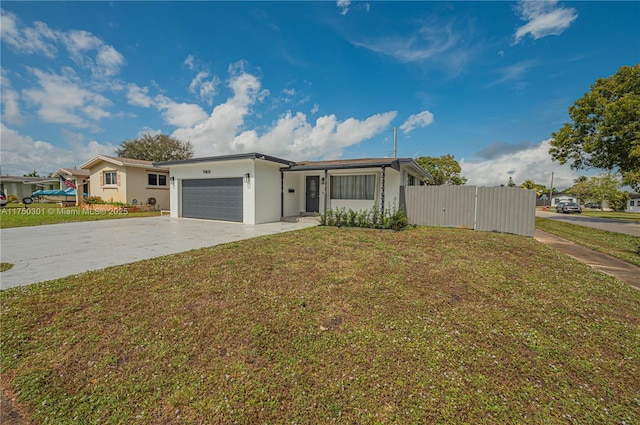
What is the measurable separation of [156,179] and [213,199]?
9.63 metres

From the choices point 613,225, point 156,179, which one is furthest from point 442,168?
point 156,179

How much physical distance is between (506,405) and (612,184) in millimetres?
54441

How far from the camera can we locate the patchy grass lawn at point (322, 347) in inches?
75.2

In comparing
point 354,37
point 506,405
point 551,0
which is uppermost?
point 354,37

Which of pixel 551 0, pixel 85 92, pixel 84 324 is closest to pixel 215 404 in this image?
pixel 84 324

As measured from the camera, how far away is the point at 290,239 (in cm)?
761

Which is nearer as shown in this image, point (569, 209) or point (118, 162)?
point (118, 162)

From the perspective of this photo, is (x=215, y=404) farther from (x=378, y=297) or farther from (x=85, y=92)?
(x=85, y=92)

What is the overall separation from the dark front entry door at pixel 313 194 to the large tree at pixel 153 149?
2690 centimetres

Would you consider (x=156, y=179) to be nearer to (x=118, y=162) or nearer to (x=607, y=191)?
(x=118, y=162)

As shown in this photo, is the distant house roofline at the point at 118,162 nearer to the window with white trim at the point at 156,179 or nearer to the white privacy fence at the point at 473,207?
the window with white trim at the point at 156,179

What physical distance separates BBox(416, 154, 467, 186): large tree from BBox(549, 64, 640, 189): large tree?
11.6m

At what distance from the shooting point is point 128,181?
17500 mm

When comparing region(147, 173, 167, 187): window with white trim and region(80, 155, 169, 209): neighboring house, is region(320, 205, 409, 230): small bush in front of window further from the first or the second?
region(147, 173, 167, 187): window with white trim
